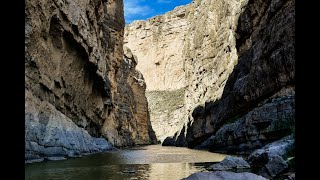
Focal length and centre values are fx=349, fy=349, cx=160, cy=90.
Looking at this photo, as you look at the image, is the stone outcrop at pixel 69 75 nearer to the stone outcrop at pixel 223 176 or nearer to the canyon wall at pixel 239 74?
the canyon wall at pixel 239 74

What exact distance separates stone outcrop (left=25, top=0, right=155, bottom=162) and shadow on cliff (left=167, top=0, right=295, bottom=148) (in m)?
15.2

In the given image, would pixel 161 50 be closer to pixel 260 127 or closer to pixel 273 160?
pixel 260 127

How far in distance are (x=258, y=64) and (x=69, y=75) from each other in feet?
60.9

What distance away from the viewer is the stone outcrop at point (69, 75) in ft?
80.1

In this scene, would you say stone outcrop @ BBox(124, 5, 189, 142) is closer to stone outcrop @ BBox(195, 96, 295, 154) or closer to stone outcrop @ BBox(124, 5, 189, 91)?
stone outcrop @ BBox(124, 5, 189, 91)

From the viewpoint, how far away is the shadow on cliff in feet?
95.8

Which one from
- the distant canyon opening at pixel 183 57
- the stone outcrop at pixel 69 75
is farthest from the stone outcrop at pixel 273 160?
the distant canyon opening at pixel 183 57

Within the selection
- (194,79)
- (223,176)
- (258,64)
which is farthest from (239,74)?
(223,176)

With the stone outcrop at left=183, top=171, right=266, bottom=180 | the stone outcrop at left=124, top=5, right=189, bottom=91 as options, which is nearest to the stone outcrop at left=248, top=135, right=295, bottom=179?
the stone outcrop at left=183, top=171, right=266, bottom=180

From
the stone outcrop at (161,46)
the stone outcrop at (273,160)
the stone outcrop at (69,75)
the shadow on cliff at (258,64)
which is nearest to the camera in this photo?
the stone outcrop at (273,160)

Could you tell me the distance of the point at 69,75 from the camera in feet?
113
